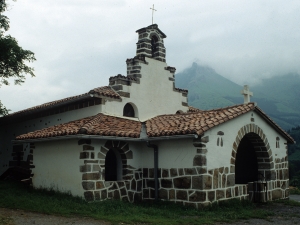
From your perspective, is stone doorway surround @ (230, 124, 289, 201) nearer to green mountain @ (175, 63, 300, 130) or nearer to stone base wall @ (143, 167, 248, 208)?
stone base wall @ (143, 167, 248, 208)

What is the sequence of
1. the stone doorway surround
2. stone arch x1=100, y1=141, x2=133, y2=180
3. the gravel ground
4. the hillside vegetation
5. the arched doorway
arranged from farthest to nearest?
the hillside vegetation < the stone doorway surround < the arched doorway < stone arch x1=100, y1=141, x2=133, y2=180 < the gravel ground

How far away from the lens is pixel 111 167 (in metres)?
12.9

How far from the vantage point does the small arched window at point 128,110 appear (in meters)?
Answer: 14.6

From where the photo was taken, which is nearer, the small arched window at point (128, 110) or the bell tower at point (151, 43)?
the small arched window at point (128, 110)

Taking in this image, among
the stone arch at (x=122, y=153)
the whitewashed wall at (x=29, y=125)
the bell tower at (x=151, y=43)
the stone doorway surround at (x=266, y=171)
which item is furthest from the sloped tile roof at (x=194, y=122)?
the bell tower at (x=151, y=43)

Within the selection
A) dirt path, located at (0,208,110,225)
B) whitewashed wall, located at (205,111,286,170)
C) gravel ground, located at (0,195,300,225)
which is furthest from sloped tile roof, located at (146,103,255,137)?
dirt path, located at (0,208,110,225)

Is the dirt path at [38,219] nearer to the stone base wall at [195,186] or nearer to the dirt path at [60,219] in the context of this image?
the dirt path at [60,219]

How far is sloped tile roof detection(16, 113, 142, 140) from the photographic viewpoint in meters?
11.2

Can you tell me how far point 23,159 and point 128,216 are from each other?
9.77m

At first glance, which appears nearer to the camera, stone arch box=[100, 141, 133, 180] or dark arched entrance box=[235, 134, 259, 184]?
stone arch box=[100, 141, 133, 180]

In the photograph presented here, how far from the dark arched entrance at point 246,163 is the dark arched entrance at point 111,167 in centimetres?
492

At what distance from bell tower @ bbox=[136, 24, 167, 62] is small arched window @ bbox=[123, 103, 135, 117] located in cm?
233

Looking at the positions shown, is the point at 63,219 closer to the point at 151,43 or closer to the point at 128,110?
the point at 128,110

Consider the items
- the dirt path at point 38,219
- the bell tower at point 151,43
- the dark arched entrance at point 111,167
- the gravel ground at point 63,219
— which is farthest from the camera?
the bell tower at point 151,43
